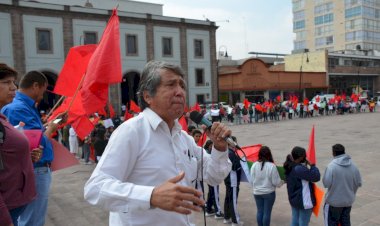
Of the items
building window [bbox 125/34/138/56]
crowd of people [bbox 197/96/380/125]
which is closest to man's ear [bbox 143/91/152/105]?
crowd of people [bbox 197/96/380/125]

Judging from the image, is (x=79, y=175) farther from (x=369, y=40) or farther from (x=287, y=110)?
(x=369, y=40)

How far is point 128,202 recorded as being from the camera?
1.61 meters

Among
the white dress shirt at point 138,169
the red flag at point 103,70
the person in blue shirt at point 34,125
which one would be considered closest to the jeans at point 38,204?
the person in blue shirt at point 34,125

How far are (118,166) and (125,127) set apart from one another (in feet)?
0.74

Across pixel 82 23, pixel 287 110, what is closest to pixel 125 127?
pixel 287 110

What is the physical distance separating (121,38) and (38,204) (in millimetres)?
32605

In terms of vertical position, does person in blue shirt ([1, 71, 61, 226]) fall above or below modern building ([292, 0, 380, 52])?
below

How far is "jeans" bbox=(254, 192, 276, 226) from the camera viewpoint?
5.18 m

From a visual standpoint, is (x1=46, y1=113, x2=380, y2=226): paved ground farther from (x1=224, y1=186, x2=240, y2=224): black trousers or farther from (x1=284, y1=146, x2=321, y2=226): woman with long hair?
(x1=284, y1=146, x2=321, y2=226): woman with long hair

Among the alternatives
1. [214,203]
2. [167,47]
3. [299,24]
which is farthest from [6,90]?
[299,24]

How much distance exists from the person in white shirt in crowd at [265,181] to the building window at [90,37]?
98.3 feet

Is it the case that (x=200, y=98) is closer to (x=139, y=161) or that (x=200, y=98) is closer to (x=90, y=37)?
(x=90, y=37)

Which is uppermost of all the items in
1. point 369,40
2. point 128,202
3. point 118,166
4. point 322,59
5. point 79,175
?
point 369,40

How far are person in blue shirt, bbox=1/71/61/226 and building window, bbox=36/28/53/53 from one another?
98.7ft
